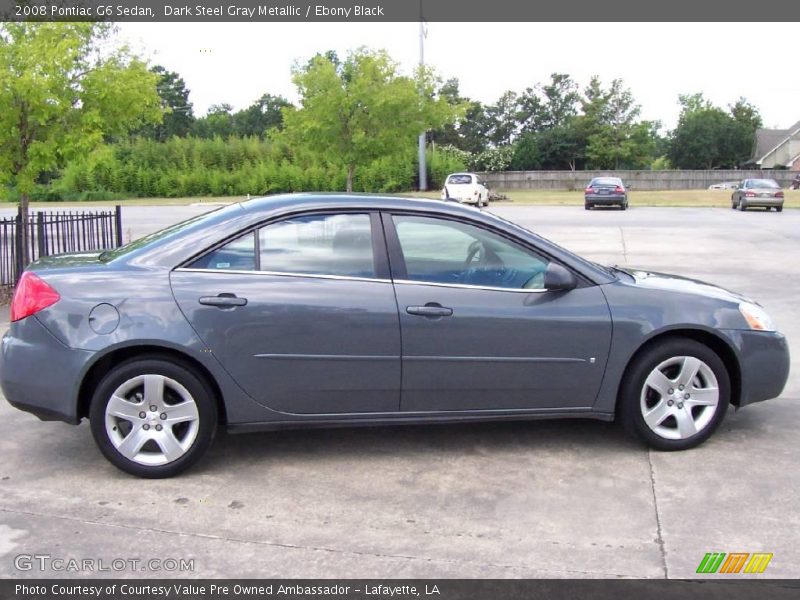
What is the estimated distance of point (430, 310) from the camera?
4.79m

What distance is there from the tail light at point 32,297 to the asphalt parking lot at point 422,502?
33 cm

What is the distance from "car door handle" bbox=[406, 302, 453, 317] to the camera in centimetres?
478

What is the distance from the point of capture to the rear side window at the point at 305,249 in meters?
4.83

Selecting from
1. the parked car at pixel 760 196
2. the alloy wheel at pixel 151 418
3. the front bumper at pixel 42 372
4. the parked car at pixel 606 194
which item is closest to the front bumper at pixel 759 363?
the alloy wheel at pixel 151 418

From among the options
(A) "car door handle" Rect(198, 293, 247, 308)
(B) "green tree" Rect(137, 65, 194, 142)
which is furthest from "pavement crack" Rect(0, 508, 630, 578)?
(B) "green tree" Rect(137, 65, 194, 142)

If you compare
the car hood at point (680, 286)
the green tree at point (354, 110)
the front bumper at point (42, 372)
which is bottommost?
the front bumper at point (42, 372)

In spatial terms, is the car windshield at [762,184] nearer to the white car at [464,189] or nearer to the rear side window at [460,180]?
the white car at [464,189]

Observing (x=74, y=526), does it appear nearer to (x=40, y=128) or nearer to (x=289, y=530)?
(x=289, y=530)

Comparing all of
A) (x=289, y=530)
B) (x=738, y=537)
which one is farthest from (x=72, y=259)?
(x=738, y=537)

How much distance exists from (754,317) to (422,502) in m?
2.42

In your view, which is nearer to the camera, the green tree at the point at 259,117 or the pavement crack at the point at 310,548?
the pavement crack at the point at 310,548

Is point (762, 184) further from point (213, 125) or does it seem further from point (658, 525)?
point (213, 125)

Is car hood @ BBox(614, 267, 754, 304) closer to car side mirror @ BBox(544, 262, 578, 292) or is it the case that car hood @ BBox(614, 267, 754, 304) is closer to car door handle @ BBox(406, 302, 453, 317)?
car side mirror @ BBox(544, 262, 578, 292)

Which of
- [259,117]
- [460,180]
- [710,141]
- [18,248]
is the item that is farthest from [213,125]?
[18,248]
